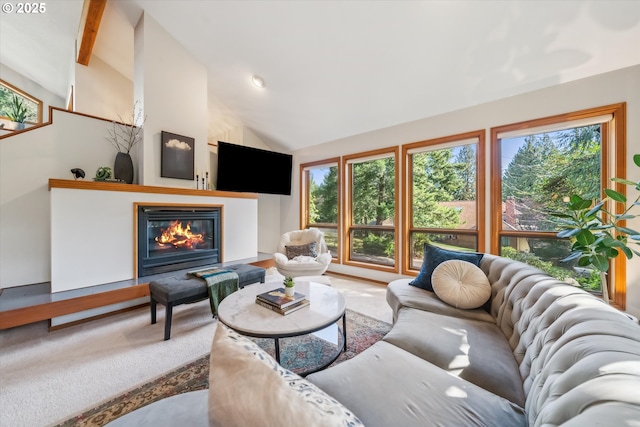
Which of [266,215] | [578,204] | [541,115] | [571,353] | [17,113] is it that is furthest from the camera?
[266,215]

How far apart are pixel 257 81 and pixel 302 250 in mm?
2674

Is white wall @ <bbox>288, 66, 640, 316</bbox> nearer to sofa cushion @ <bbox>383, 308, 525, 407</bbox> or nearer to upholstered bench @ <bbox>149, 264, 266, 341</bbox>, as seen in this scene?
sofa cushion @ <bbox>383, 308, 525, 407</bbox>

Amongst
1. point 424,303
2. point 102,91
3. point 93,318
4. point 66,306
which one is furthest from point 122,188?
point 424,303

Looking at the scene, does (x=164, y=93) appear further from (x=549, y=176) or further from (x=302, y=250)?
(x=549, y=176)

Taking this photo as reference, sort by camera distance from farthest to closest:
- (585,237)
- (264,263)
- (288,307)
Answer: (264,263) → (288,307) → (585,237)

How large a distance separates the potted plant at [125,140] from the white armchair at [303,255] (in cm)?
228

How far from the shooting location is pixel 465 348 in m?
1.36

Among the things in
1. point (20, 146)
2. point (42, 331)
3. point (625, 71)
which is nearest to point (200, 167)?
point (20, 146)

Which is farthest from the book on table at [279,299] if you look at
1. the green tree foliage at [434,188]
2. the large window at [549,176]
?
the large window at [549,176]

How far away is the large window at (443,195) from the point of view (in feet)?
10.7

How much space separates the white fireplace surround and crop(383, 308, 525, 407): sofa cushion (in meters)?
3.07

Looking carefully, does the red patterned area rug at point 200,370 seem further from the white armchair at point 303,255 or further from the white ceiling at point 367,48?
the white ceiling at point 367,48

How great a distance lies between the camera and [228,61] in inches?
141

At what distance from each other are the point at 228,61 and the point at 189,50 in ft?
2.11
